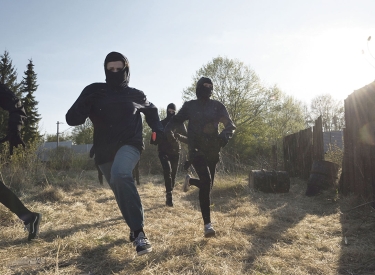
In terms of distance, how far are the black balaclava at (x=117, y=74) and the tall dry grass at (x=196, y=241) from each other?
62.3 inches

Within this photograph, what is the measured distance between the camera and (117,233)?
3609 millimetres

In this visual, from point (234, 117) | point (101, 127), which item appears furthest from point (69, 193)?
point (234, 117)

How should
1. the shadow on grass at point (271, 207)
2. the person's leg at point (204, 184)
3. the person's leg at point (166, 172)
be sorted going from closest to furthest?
1. the shadow on grass at point (271, 207)
2. the person's leg at point (204, 184)
3. the person's leg at point (166, 172)

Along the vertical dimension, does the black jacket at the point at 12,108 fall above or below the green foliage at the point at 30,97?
below

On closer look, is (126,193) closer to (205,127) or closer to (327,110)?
(205,127)

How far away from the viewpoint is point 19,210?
10.5 ft

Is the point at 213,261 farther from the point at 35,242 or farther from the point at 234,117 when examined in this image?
the point at 234,117

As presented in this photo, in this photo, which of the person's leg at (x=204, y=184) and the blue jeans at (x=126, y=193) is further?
the person's leg at (x=204, y=184)

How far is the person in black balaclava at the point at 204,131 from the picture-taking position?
3.63 m

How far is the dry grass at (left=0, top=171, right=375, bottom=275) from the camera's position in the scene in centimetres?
251

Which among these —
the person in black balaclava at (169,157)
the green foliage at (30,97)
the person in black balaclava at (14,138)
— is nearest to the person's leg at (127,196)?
the person in black balaclava at (14,138)

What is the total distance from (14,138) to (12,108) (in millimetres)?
296

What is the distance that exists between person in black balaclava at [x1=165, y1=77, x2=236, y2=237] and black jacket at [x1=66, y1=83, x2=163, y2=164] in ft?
2.85

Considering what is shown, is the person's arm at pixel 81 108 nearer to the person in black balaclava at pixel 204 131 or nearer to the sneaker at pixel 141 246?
the sneaker at pixel 141 246
